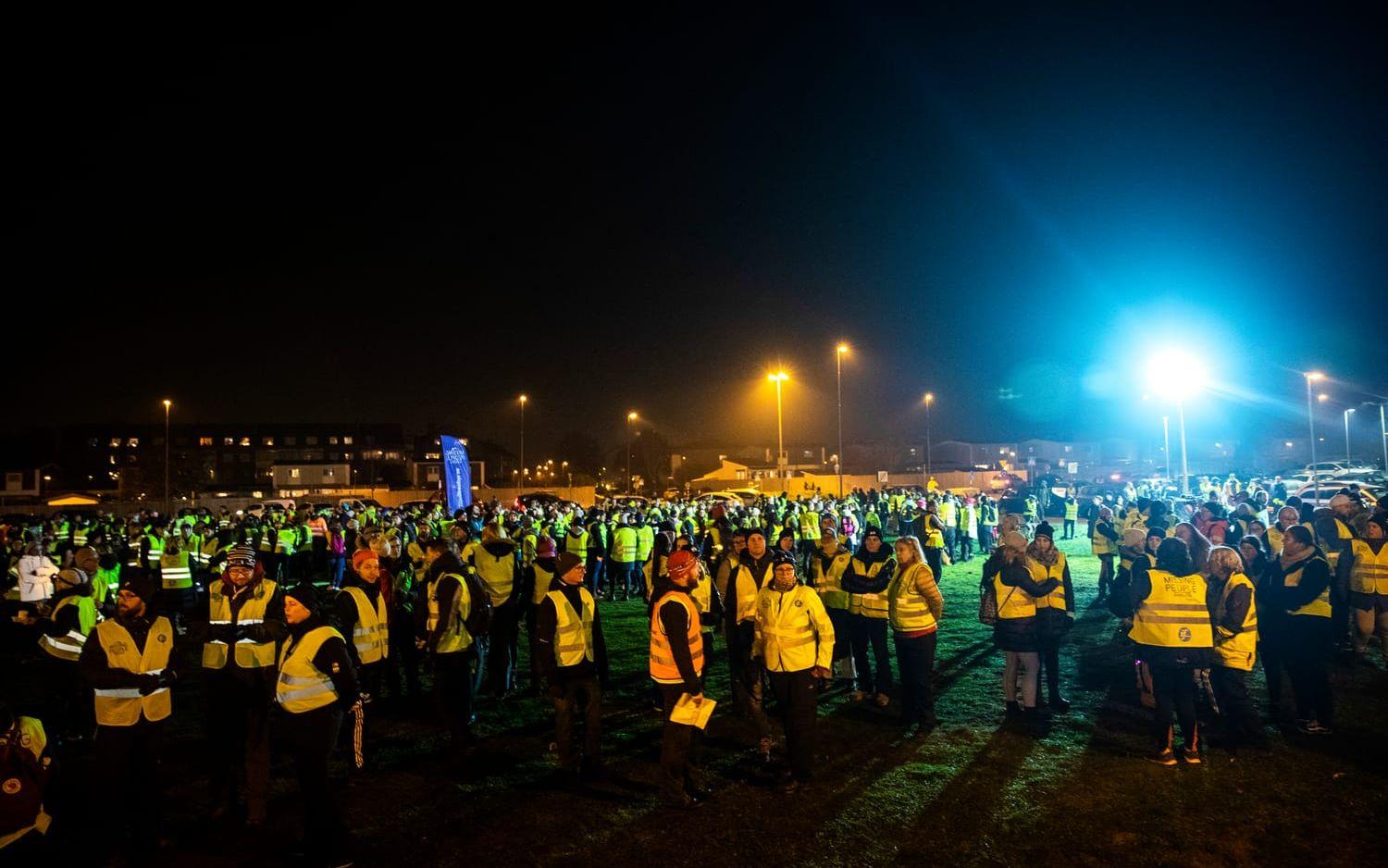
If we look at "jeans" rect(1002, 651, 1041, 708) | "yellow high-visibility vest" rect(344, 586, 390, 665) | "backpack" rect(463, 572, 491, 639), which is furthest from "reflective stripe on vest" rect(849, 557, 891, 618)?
"yellow high-visibility vest" rect(344, 586, 390, 665)

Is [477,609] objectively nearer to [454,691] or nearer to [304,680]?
[454,691]

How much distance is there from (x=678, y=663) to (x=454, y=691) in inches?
107

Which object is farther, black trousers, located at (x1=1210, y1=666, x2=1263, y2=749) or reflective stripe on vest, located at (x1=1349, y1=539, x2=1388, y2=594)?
reflective stripe on vest, located at (x1=1349, y1=539, x2=1388, y2=594)

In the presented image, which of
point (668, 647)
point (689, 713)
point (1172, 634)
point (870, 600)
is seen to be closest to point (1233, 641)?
point (1172, 634)

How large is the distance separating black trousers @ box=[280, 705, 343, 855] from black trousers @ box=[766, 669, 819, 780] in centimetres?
327

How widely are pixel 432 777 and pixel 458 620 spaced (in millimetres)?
1371

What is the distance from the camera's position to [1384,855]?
494cm

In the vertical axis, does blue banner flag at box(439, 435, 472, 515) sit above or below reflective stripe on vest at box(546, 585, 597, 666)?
above

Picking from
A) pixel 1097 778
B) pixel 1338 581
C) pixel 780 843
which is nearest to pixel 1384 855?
pixel 1097 778

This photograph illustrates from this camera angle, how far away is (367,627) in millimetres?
6988

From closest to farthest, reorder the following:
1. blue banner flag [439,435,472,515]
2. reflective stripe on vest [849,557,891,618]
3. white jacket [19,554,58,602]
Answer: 1. reflective stripe on vest [849,557,891,618]
2. white jacket [19,554,58,602]
3. blue banner flag [439,435,472,515]

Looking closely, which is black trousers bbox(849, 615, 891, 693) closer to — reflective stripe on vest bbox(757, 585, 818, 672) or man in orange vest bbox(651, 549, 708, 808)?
reflective stripe on vest bbox(757, 585, 818, 672)

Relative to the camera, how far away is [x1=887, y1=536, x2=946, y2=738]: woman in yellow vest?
7469mm

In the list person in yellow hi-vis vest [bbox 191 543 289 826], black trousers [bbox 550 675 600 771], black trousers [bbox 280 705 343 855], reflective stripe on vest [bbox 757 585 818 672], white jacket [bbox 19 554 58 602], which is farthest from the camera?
white jacket [bbox 19 554 58 602]
